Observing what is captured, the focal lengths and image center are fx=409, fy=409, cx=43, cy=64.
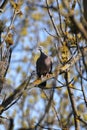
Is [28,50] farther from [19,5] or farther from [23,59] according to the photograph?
[19,5]

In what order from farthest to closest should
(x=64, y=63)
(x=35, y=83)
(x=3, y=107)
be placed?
(x=64, y=63) → (x=35, y=83) → (x=3, y=107)

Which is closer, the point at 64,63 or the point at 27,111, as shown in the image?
the point at 64,63

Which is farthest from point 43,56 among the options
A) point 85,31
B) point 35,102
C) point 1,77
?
point 85,31

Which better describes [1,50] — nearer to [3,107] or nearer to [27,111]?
[3,107]

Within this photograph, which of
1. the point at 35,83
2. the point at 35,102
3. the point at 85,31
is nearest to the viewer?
the point at 85,31

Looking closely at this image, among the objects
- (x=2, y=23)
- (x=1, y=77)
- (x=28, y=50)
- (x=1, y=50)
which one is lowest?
(x=1, y=77)

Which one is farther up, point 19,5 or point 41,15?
point 41,15

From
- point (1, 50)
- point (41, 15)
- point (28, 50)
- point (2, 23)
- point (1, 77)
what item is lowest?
point (1, 77)

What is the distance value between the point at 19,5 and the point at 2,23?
1.05 feet

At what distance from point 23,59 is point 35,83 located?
7.35 meters

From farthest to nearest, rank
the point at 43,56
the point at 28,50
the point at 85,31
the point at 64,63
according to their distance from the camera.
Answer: the point at 28,50
the point at 43,56
the point at 64,63
the point at 85,31

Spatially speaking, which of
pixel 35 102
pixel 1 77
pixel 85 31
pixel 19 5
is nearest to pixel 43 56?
pixel 19 5

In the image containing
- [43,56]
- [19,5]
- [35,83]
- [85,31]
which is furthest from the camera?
[43,56]

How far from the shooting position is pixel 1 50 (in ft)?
12.6
